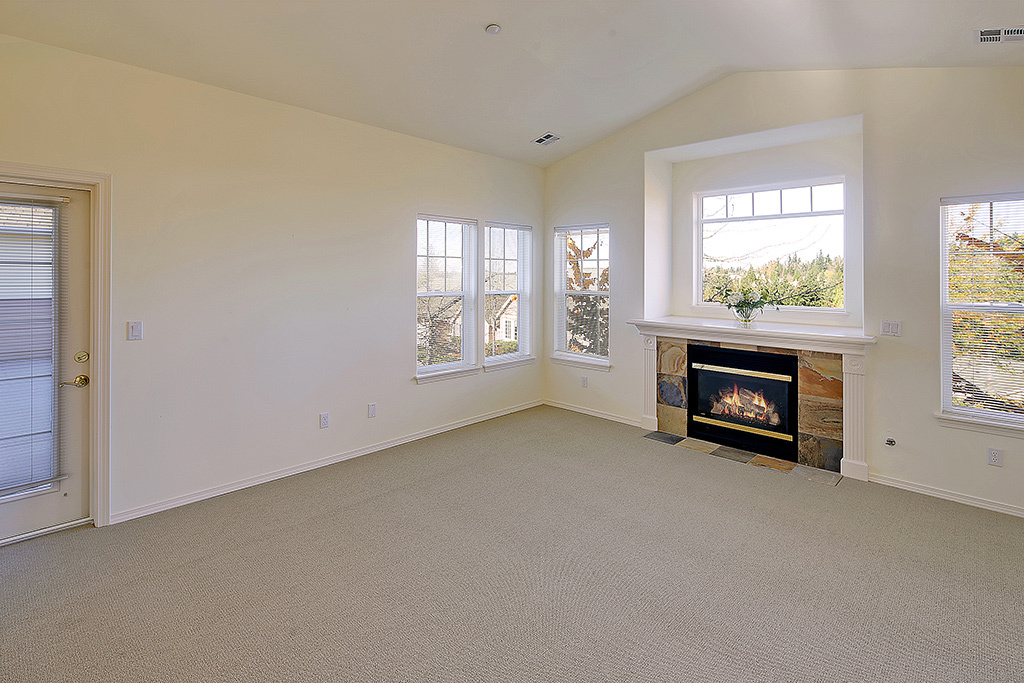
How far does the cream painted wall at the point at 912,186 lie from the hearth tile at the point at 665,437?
1.50m

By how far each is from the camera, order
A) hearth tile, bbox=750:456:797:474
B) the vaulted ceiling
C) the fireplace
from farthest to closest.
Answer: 1. the fireplace
2. hearth tile, bbox=750:456:797:474
3. the vaulted ceiling

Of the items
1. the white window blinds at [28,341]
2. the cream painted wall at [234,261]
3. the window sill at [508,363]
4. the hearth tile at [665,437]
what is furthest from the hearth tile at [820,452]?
the white window blinds at [28,341]

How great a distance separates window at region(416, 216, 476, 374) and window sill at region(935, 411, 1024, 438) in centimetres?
382

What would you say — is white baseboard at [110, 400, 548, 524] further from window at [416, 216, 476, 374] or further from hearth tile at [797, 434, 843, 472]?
hearth tile at [797, 434, 843, 472]

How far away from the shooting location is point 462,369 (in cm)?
518

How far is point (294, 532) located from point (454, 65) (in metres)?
3.18

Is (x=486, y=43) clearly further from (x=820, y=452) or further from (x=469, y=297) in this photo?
(x=820, y=452)

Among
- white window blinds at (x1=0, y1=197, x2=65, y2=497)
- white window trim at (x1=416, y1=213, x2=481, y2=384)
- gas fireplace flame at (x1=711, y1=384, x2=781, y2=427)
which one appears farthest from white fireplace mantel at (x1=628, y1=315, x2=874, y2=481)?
white window blinds at (x1=0, y1=197, x2=65, y2=497)

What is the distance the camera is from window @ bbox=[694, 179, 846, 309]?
4.46 meters

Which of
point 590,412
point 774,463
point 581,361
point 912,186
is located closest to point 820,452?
point 774,463

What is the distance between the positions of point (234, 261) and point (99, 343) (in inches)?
36.1

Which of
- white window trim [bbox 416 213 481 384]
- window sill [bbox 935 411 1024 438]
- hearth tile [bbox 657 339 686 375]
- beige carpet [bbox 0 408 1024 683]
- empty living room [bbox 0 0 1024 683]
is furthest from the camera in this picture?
white window trim [bbox 416 213 481 384]

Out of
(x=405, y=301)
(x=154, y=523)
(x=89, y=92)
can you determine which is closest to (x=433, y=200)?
(x=405, y=301)

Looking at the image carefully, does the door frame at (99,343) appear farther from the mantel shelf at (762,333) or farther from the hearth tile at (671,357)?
the hearth tile at (671,357)
